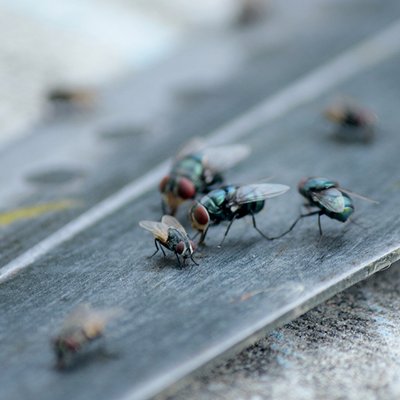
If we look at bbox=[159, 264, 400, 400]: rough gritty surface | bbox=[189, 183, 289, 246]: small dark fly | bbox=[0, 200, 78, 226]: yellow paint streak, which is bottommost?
bbox=[159, 264, 400, 400]: rough gritty surface

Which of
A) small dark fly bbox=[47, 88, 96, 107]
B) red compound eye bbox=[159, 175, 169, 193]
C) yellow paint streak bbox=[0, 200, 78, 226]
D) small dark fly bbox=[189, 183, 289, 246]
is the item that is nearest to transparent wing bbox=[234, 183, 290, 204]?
small dark fly bbox=[189, 183, 289, 246]

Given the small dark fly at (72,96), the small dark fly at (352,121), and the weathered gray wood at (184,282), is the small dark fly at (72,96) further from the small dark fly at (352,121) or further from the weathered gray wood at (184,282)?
the small dark fly at (352,121)

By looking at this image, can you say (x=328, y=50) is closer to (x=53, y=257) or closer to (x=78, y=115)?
(x=78, y=115)

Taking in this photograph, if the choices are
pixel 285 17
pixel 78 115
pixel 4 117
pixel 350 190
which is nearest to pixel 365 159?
pixel 350 190

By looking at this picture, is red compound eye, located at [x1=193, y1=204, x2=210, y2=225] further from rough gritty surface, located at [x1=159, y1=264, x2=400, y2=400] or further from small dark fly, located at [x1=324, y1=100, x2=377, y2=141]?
small dark fly, located at [x1=324, y1=100, x2=377, y2=141]

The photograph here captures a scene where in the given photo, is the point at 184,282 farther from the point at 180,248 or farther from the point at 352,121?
the point at 352,121

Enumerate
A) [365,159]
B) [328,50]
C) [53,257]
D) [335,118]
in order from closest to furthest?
[53,257]
[365,159]
[335,118]
[328,50]
